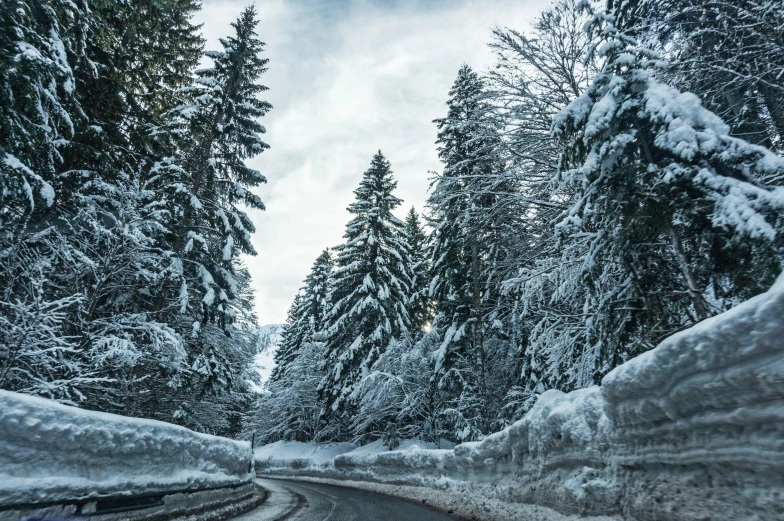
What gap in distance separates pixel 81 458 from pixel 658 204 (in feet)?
24.1

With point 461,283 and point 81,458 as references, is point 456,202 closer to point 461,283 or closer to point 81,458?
point 461,283

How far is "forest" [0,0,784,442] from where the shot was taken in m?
5.52

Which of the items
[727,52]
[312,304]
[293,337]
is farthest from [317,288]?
[727,52]

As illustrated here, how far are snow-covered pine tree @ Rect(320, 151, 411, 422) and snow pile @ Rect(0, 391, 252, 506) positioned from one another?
50.1 ft

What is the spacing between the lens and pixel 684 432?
121 inches

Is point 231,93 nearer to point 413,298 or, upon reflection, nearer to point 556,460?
point 413,298

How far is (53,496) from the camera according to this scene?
10.8 feet

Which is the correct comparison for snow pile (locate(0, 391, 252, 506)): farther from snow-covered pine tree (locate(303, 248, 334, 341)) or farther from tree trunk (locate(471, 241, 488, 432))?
snow-covered pine tree (locate(303, 248, 334, 341))

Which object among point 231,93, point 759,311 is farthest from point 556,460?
point 231,93

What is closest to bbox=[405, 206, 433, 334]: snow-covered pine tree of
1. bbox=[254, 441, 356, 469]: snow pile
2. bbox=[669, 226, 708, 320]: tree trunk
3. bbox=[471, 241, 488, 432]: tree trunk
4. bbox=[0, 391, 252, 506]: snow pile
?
bbox=[471, 241, 488, 432]: tree trunk

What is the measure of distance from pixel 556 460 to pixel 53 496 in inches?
218

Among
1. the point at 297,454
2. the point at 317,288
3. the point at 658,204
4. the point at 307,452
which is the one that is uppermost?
the point at 317,288

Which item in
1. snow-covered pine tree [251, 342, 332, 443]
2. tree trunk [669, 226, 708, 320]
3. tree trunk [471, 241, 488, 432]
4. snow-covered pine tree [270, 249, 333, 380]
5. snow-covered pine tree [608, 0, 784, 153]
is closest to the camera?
tree trunk [669, 226, 708, 320]

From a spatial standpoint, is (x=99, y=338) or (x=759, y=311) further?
(x=99, y=338)
